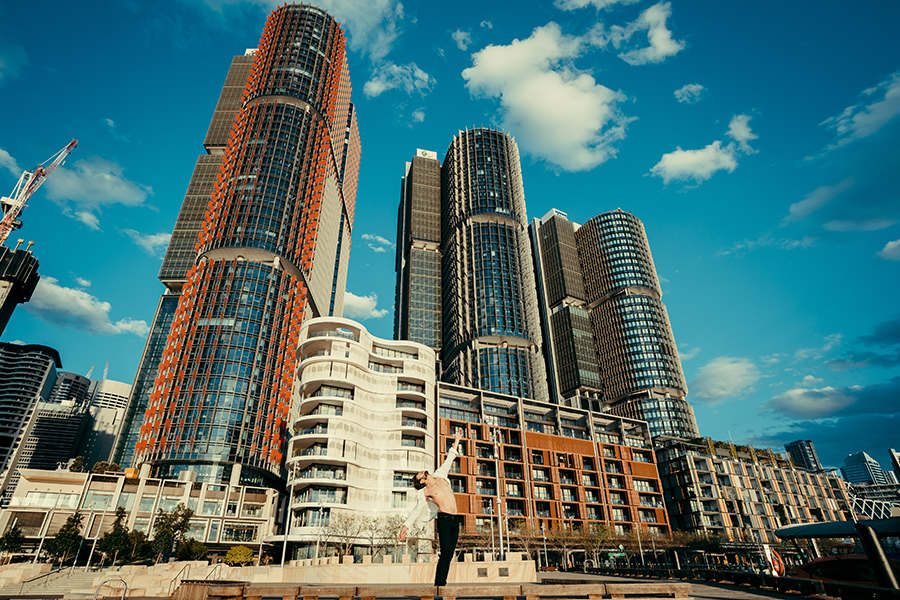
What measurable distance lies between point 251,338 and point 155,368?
49848 mm

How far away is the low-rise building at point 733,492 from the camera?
103938 mm

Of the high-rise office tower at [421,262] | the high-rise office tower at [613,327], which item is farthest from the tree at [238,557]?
the high-rise office tower at [421,262]

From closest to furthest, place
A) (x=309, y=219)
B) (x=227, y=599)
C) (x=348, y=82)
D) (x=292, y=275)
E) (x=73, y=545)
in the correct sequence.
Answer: (x=227, y=599) → (x=73, y=545) → (x=292, y=275) → (x=309, y=219) → (x=348, y=82)

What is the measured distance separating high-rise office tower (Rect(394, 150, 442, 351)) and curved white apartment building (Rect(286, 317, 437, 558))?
70.7m

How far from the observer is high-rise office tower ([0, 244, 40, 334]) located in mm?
161125

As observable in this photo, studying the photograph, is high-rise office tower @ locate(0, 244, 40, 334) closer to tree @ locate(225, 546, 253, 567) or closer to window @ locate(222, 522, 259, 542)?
window @ locate(222, 522, 259, 542)

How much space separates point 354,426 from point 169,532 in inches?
1137

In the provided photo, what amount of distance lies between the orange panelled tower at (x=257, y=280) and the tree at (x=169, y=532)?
13930mm

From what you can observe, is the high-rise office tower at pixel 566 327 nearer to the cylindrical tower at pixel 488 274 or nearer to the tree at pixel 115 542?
the cylindrical tower at pixel 488 274

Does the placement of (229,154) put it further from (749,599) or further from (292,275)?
(749,599)

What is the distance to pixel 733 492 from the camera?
108812 millimetres

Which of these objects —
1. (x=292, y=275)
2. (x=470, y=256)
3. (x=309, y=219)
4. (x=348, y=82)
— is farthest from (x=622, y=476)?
(x=348, y=82)

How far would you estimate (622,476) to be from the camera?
102125 mm

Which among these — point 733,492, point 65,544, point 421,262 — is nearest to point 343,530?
point 65,544
